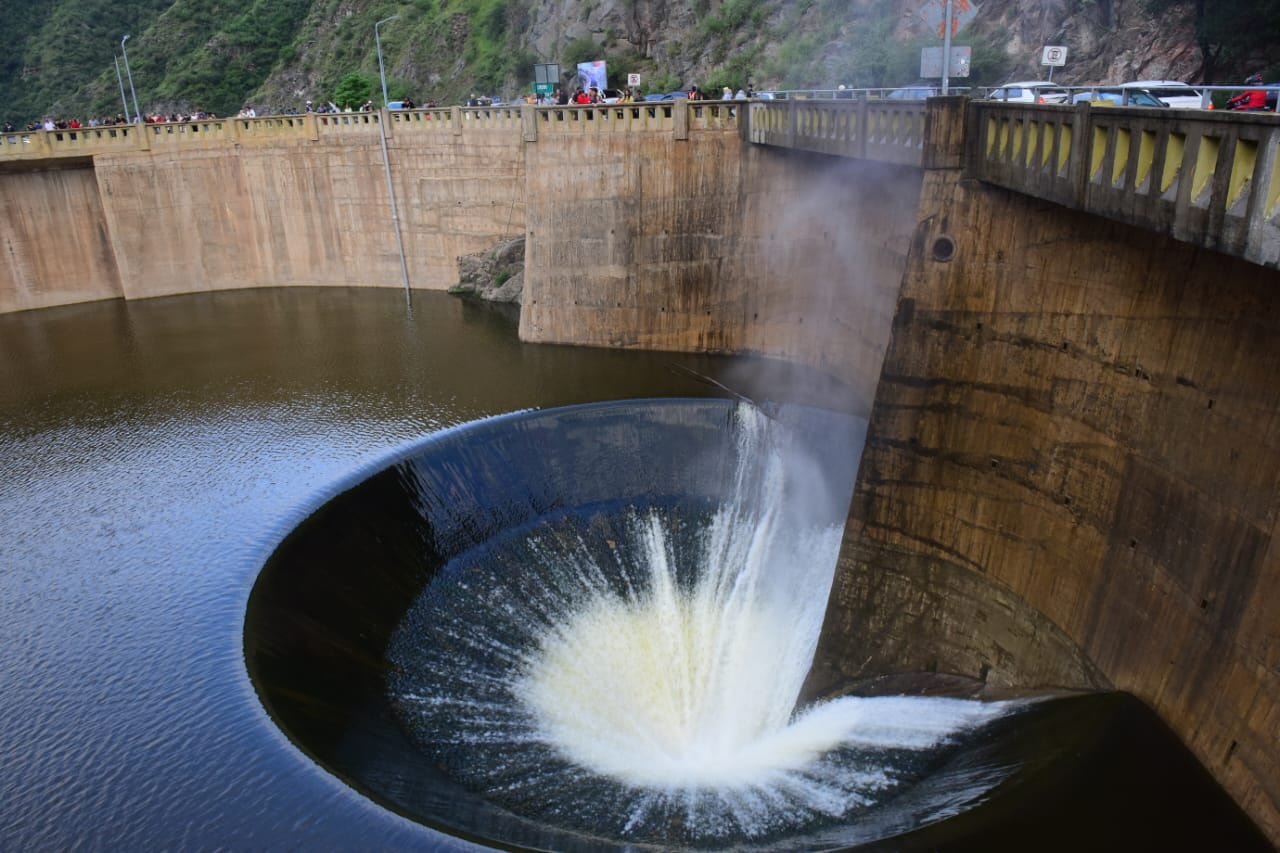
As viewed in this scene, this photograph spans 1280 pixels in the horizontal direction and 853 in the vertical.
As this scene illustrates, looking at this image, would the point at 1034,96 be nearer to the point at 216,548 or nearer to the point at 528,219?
the point at 216,548

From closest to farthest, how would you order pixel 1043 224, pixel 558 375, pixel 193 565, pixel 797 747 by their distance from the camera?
pixel 1043 224, pixel 797 747, pixel 193 565, pixel 558 375

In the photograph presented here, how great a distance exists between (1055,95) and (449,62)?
4359cm

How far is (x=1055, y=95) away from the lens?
557 inches

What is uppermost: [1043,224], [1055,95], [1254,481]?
[1055,95]

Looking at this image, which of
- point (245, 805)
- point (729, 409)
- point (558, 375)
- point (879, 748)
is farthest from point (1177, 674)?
point (558, 375)

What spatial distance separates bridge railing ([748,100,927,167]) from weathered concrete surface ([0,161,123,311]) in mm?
26003

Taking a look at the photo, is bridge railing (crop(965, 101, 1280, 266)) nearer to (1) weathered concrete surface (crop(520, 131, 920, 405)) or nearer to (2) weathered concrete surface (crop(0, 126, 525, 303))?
(1) weathered concrete surface (crop(520, 131, 920, 405))

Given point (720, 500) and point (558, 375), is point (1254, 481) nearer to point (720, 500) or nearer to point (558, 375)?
point (720, 500)

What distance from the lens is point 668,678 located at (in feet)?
49.2

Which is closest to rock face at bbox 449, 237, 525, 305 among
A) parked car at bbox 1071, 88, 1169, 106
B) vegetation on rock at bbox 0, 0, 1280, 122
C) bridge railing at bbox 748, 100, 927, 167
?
vegetation on rock at bbox 0, 0, 1280, 122

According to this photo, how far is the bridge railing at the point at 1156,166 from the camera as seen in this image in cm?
745

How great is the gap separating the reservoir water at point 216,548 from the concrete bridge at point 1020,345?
1187mm

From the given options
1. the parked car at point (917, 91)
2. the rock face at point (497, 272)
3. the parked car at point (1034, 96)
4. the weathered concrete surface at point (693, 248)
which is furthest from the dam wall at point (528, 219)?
the parked car at point (1034, 96)

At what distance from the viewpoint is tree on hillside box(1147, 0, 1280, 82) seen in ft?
65.0
